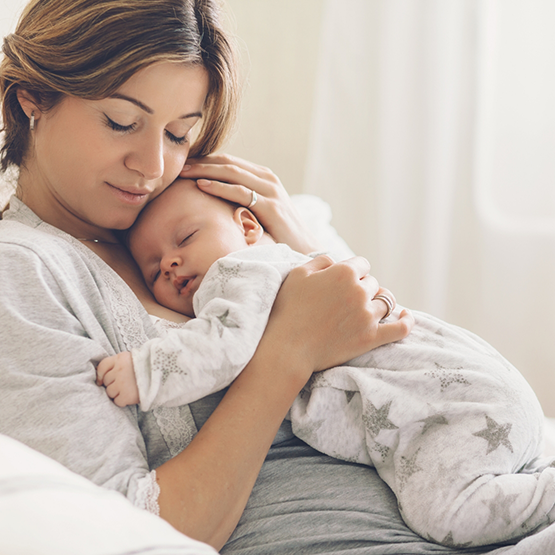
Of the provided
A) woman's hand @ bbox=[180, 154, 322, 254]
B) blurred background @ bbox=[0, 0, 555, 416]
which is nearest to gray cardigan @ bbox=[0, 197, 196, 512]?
woman's hand @ bbox=[180, 154, 322, 254]

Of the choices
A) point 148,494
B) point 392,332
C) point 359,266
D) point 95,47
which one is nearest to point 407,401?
point 392,332

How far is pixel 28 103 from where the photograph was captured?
1030mm

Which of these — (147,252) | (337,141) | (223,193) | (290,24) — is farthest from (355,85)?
(147,252)

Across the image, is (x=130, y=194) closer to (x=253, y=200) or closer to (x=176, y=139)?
(x=176, y=139)

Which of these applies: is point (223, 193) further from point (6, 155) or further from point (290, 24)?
point (290, 24)

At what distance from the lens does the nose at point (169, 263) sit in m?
1.10

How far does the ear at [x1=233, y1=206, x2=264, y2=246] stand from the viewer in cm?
122

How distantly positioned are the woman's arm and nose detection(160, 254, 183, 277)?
0.76 feet

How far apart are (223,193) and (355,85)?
151 cm

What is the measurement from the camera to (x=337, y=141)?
2.57 meters

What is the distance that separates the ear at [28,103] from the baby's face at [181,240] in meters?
0.29

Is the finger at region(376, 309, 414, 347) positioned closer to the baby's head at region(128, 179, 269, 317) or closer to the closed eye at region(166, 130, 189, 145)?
the baby's head at region(128, 179, 269, 317)

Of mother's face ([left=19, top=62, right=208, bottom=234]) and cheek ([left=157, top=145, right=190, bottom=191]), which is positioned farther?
cheek ([left=157, top=145, right=190, bottom=191])

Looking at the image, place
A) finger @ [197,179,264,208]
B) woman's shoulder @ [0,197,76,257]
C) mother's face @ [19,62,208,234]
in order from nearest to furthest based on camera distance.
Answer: woman's shoulder @ [0,197,76,257], mother's face @ [19,62,208,234], finger @ [197,179,264,208]
